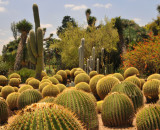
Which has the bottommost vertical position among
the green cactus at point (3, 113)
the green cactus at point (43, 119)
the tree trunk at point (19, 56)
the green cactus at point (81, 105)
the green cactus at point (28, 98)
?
the green cactus at point (3, 113)

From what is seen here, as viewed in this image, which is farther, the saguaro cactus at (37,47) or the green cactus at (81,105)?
the saguaro cactus at (37,47)

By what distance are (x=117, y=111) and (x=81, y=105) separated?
1.99 meters

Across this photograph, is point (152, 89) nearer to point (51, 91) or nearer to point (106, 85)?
point (106, 85)

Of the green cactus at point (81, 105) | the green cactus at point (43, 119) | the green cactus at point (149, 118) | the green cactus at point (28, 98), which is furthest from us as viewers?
the green cactus at point (28, 98)

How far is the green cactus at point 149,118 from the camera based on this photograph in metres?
4.52

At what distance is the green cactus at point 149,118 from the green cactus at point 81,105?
1.17 m

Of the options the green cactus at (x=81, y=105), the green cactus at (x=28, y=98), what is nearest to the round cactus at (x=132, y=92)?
the green cactus at (x=81, y=105)

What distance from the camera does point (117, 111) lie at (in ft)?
18.2

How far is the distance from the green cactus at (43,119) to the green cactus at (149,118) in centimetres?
286

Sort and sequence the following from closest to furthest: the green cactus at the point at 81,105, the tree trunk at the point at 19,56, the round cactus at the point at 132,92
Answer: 1. the green cactus at the point at 81,105
2. the round cactus at the point at 132,92
3. the tree trunk at the point at 19,56

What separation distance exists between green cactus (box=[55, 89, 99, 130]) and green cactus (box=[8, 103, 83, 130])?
1.65 m

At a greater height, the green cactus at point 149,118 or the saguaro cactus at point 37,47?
the saguaro cactus at point 37,47

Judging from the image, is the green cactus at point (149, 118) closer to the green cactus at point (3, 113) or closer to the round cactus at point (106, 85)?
the round cactus at point (106, 85)

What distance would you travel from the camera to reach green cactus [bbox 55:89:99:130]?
386 cm
